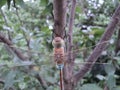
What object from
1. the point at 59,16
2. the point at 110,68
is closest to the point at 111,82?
the point at 110,68

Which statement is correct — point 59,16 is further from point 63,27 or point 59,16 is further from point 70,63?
point 70,63

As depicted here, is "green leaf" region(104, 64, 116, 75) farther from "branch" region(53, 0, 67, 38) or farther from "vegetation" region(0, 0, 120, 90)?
"branch" region(53, 0, 67, 38)

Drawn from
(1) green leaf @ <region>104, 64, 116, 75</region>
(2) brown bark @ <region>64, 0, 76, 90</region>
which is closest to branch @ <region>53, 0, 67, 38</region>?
(2) brown bark @ <region>64, 0, 76, 90</region>

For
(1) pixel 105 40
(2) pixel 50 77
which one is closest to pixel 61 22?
(1) pixel 105 40

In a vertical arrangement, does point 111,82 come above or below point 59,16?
below

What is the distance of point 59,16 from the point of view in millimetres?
529

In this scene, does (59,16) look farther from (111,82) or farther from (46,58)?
(111,82)

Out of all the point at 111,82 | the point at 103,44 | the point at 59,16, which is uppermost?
the point at 59,16

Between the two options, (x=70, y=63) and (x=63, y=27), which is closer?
(x=63, y=27)

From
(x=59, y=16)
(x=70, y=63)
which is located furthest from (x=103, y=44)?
(x=59, y=16)

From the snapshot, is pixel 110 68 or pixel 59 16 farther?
pixel 110 68

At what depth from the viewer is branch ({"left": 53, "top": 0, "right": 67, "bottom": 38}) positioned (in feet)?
1.63

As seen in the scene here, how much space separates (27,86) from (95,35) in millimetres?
269

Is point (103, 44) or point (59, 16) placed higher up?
point (59, 16)
